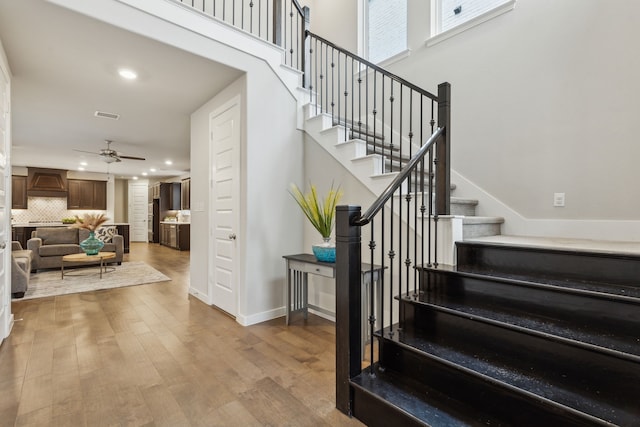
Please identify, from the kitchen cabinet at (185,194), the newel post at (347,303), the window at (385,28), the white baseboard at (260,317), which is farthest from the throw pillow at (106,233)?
the newel post at (347,303)

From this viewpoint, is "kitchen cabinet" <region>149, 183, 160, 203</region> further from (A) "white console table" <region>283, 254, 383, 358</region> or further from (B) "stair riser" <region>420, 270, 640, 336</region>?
(B) "stair riser" <region>420, 270, 640, 336</region>

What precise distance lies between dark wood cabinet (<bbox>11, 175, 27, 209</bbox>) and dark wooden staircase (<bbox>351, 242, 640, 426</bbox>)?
11207mm

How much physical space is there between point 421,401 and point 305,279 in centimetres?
192

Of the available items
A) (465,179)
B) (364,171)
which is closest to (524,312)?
(364,171)

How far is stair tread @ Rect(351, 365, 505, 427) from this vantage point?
54.9 inches

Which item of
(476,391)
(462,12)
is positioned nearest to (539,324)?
(476,391)

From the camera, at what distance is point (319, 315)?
3.41 m

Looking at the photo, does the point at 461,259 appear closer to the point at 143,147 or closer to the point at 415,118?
the point at 415,118

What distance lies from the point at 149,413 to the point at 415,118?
3.86 m

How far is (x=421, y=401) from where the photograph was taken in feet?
5.03

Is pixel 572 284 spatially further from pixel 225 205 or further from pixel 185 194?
pixel 185 194

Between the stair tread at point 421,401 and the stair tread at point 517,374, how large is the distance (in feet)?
0.59

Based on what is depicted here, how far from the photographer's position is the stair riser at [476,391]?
1.27 m

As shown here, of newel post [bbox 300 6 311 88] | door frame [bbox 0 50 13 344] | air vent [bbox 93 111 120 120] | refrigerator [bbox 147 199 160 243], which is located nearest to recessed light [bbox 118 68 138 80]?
door frame [bbox 0 50 13 344]
